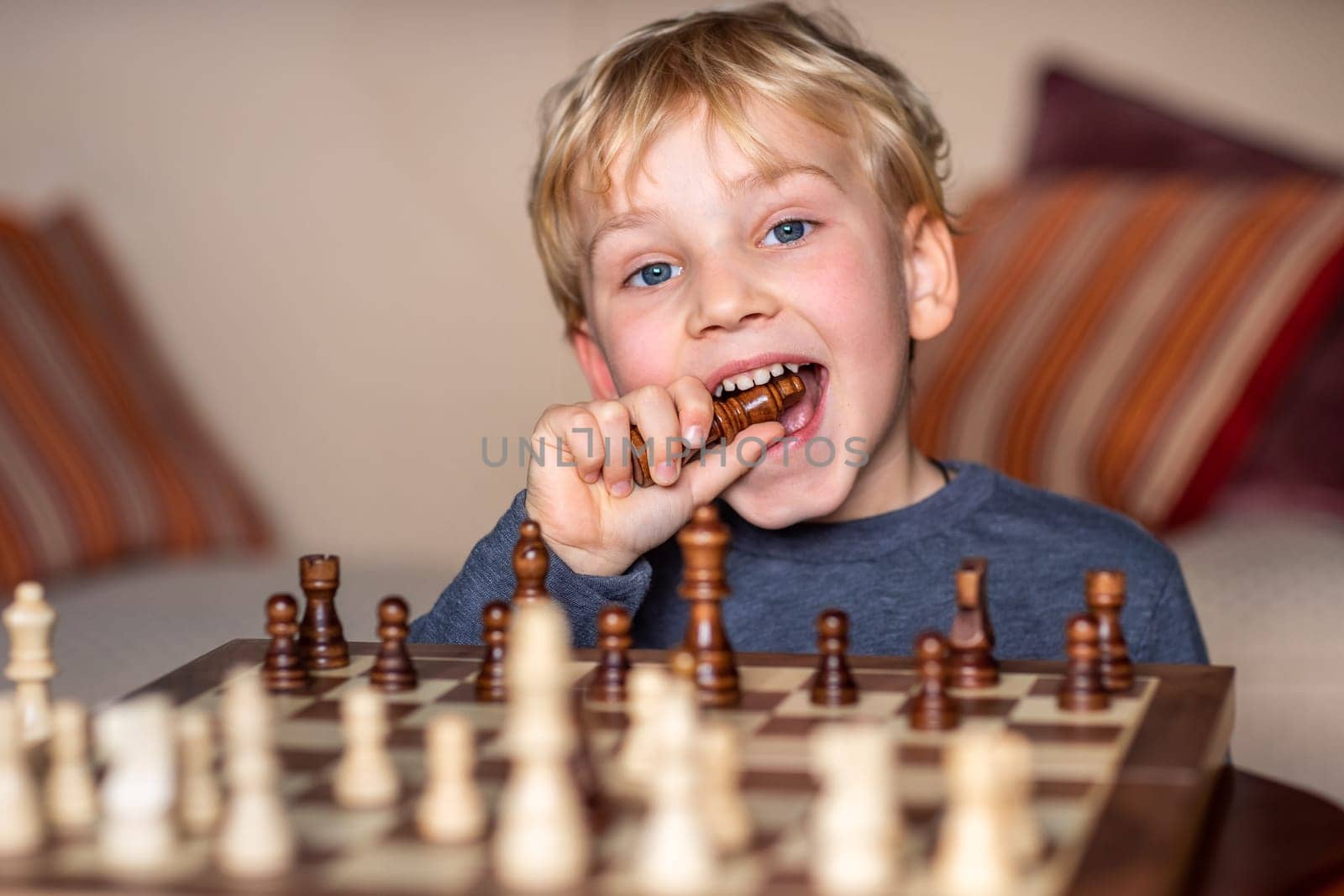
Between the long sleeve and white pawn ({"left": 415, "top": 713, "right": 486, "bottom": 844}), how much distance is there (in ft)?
1.98

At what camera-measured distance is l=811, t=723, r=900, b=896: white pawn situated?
2.12 ft

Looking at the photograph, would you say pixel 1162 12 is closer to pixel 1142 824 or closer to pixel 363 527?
pixel 363 527

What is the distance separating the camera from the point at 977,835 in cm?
64

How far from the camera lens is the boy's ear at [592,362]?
1643 millimetres

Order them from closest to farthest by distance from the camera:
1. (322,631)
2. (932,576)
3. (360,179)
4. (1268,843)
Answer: (1268,843) < (322,631) < (932,576) < (360,179)

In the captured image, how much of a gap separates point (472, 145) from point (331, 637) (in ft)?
6.16

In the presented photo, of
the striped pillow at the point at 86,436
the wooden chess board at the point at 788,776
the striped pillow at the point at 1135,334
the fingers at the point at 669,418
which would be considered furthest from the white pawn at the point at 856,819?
the striped pillow at the point at 86,436

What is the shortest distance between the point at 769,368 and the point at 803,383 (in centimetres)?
4

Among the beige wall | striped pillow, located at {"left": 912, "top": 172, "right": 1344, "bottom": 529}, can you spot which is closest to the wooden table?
striped pillow, located at {"left": 912, "top": 172, "right": 1344, "bottom": 529}

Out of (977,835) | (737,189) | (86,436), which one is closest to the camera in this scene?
(977,835)

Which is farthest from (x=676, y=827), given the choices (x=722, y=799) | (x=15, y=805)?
(x=15, y=805)

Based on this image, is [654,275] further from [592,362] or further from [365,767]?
[365,767]

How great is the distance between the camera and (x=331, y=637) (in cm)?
110

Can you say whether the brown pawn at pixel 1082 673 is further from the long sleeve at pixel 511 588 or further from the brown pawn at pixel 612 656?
the long sleeve at pixel 511 588
